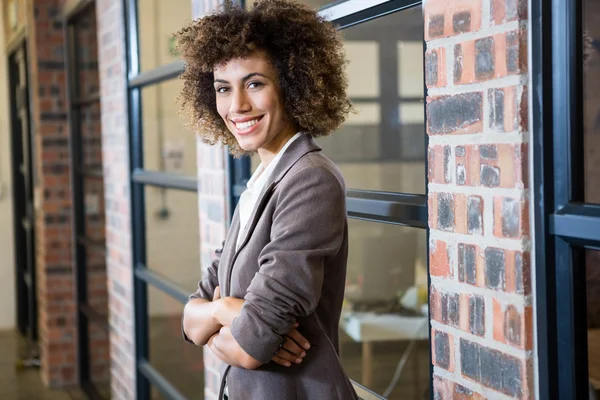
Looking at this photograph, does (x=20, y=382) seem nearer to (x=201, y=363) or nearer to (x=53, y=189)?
(x=53, y=189)

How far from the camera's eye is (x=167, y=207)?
667cm

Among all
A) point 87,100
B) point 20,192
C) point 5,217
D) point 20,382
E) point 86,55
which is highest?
point 86,55

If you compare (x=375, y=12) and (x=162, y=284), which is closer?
(x=375, y=12)

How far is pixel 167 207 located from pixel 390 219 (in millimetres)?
5139

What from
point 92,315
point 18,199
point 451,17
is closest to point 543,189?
point 451,17

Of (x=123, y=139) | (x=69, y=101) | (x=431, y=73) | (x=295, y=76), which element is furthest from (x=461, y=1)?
(x=69, y=101)

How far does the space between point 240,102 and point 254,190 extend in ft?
0.56

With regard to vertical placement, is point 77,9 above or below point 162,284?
above

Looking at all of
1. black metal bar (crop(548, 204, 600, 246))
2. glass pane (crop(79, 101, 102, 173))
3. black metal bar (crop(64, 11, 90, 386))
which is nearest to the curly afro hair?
black metal bar (crop(548, 204, 600, 246))

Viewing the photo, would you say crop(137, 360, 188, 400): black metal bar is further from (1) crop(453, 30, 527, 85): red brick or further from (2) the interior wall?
(2) the interior wall

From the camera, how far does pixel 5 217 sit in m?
7.23

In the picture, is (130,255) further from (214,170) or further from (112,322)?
(214,170)

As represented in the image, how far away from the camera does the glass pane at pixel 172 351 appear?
4105 mm

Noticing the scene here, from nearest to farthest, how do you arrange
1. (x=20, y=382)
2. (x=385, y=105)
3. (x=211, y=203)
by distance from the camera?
(x=211, y=203) < (x=20, y=382) < (x=385, y=105)
